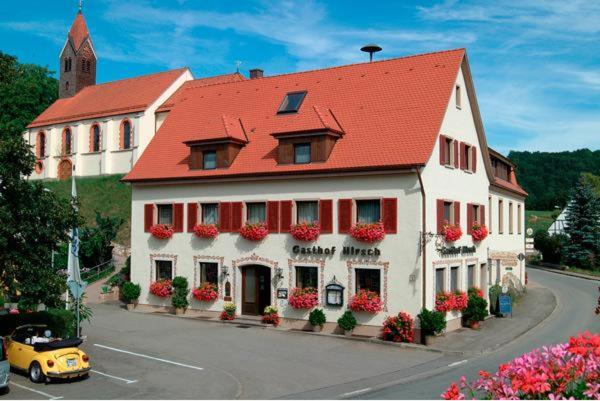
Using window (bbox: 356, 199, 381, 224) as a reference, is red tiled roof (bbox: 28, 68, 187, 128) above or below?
above

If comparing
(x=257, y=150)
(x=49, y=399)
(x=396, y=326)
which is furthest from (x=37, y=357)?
(x=257, y=150)

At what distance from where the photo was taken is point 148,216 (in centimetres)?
3141

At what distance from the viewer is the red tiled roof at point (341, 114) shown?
83.2 ft

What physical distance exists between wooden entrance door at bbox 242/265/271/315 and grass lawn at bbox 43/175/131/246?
79.8 ft

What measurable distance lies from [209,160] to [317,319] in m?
9.40

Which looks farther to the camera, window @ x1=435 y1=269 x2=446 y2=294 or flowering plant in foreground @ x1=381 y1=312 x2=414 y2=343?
window @ x1=435 y1=269 x2=446 y2=294

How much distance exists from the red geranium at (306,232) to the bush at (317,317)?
2920 mm

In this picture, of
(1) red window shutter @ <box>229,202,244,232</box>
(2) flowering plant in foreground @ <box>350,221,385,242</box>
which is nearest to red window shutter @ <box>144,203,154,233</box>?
(1) red window shutter @ <box>229,202,244,232</box>

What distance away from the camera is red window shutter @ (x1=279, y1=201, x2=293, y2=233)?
88.3 feet

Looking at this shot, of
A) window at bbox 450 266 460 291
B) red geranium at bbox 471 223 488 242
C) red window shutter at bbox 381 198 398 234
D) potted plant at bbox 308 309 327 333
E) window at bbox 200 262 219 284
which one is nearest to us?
red window shutter at bbox 381 198 398 234

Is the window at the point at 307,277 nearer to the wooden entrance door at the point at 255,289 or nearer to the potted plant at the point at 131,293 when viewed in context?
the wooden entrance door at the point at 255,289

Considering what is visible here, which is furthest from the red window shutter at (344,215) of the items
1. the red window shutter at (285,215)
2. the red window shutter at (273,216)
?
the red window shutter at (273,216)

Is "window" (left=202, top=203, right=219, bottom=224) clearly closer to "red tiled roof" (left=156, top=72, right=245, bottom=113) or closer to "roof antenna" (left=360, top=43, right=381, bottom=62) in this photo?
"roof antenna" (left=360, top=43, right=381, bottom=62)

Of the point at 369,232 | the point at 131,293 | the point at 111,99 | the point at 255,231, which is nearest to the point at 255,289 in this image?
the point at 255,231
